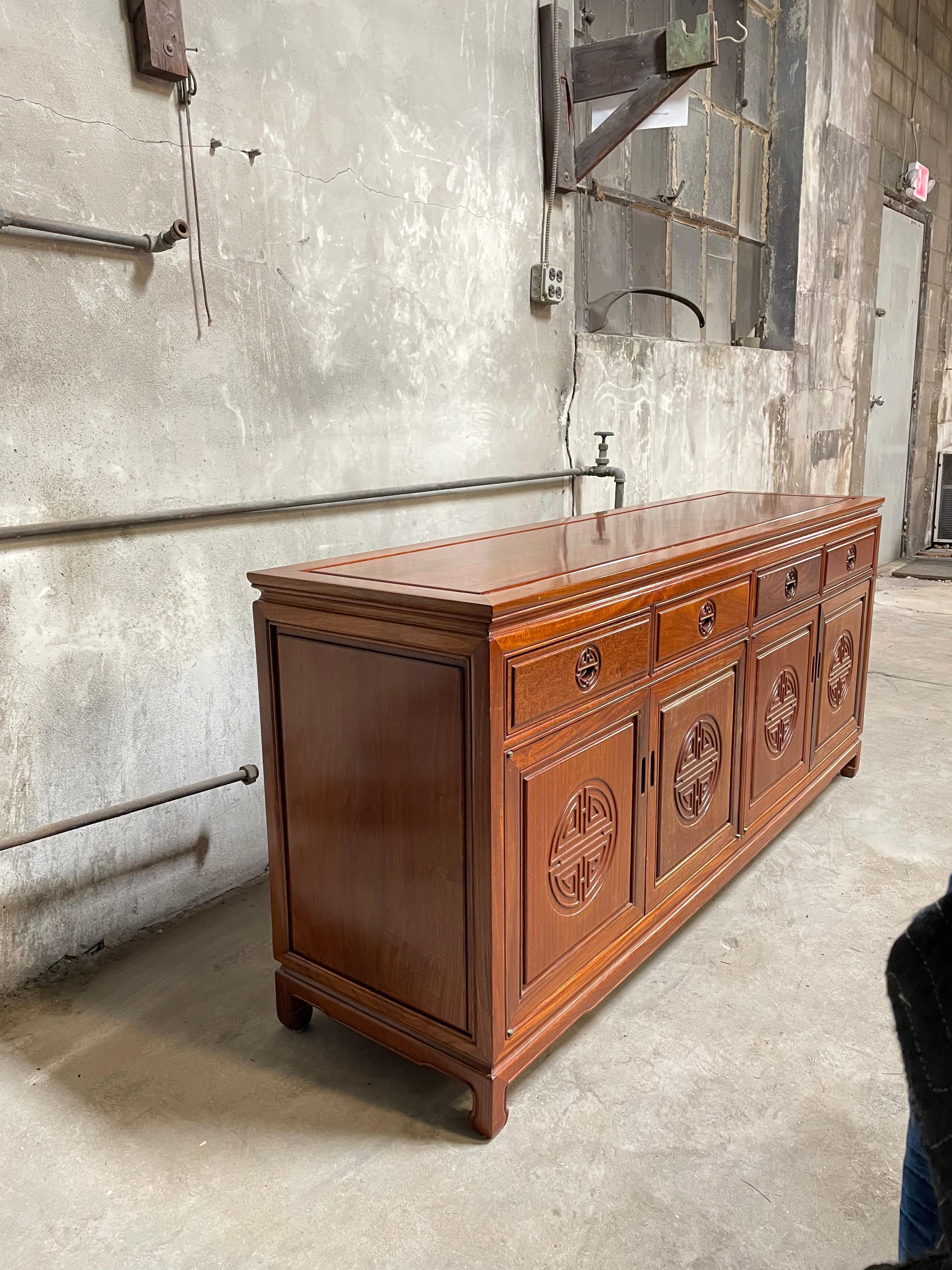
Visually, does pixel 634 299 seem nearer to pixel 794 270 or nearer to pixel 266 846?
pixel 794 270

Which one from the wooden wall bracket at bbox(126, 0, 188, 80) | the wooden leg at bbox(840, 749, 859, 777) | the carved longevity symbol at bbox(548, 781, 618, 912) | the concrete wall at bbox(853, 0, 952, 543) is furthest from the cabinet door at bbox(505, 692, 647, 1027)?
the concrete wall at bbox(853, 0, 952, 543)

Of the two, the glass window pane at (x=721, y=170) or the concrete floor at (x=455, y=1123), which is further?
the glass window pane at (x=721, y=170)

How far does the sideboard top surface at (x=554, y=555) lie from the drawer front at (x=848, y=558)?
8 cm

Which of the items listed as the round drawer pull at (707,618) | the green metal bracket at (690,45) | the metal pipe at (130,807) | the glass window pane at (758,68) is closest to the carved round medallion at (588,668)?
the round drawer pull at (707,618)

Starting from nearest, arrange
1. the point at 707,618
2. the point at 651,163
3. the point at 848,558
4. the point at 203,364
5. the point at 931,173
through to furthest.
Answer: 1. the point at 707,618
2. the point at 203,364
3. the point at 848,558
4. the point at 651,163
5. the point at 931,173

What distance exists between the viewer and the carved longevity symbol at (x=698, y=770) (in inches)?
77.5

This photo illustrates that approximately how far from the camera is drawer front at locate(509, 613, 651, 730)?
4.78ft

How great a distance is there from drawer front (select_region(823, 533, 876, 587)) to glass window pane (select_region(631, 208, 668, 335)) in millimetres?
1492

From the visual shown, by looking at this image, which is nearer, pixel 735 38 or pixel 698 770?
pixel 698 770

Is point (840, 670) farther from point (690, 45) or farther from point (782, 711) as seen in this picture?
point (690, 45)

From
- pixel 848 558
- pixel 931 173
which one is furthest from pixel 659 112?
pixel 931 173

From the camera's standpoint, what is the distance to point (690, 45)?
2822mm

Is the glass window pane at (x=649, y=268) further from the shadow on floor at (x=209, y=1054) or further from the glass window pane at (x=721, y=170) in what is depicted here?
the shadow on floor at (x=209, y=1054)

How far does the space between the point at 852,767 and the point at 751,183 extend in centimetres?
319
